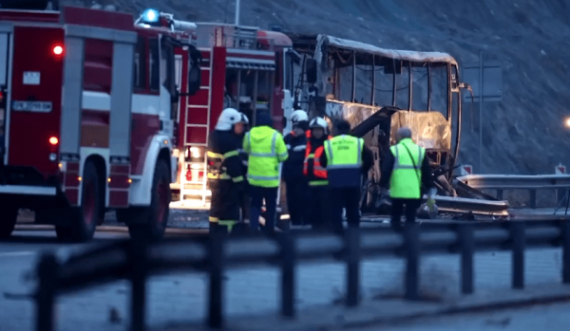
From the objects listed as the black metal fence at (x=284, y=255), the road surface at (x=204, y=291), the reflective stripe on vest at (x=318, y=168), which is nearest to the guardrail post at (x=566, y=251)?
the black metal fence at (x=284, y=255)

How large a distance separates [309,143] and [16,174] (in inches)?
152

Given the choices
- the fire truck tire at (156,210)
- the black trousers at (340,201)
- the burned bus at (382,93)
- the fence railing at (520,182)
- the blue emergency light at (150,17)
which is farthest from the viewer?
the fence railing at (520,182)

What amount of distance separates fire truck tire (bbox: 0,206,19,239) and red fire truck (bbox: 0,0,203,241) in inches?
0.5

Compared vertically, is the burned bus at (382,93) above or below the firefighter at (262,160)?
above

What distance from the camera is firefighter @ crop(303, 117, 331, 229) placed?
632 inches

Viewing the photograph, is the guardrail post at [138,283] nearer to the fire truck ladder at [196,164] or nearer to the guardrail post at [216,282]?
the guardrail post at [216,282]

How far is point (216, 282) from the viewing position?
8.45 metres

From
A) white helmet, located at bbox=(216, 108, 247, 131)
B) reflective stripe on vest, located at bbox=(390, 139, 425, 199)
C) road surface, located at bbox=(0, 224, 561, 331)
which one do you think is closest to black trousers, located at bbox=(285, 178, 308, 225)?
white helmet, located at bbox=(216, 108, 247, 131)

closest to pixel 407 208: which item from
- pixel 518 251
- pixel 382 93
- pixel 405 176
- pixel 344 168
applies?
pixel 405 176

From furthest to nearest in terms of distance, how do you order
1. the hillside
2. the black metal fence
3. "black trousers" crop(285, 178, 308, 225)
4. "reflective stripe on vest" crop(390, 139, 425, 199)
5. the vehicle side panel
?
the hillside < "black trousers" crop(285, 178, 308, 225) < the vehicle side panel < "reflective stripe on vest" crop(390, 139, 425, 199) < the black metal fence

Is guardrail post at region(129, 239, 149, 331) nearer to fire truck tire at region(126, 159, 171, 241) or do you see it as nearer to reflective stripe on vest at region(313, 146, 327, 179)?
reflective stripe on vest at region(313, 146, 327, 179)

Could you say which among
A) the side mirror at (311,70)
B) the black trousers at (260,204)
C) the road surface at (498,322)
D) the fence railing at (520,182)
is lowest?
the road surface at (498,322)

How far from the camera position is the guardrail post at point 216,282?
841 centimetres

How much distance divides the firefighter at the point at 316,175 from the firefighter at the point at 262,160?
0.47 meters
